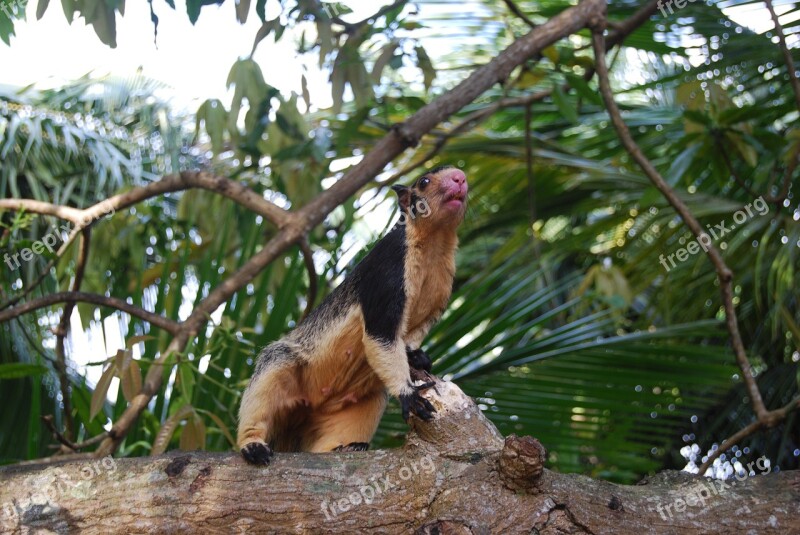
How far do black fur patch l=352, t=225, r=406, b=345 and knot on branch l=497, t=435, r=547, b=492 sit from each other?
85 cm

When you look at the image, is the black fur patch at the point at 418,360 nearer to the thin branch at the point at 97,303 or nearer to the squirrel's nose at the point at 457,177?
the squirrel's nose at the point at 457,177

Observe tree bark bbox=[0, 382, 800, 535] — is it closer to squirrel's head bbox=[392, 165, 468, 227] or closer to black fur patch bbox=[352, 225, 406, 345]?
black fur patch bbox=[352, 225, 406, 345]

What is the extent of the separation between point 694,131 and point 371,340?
8.09 feet

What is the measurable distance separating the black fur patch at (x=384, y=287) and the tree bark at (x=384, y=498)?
663mm

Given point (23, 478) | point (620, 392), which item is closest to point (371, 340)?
point (23, 478)

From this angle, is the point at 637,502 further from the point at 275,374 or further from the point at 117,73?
the point at 117,73

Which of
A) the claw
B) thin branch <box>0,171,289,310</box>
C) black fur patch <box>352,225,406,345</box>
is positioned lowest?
the claw

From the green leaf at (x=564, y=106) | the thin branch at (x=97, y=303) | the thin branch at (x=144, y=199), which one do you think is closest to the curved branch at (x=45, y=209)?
the thin branch at (x=144, y=199)

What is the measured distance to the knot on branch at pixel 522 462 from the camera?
8.41ft

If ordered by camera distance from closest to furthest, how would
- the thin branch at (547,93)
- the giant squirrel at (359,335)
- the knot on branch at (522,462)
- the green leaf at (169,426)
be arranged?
the knot on branch at (522,462)
the green leaf at (169,426)
the giant squirrel at (359,335)
the thin branch at (547,93)

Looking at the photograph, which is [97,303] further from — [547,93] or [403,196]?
[547,93]

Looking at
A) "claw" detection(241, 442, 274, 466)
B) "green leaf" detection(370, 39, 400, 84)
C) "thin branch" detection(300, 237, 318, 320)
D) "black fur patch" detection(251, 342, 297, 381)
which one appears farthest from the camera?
"green leaf" detection(370, 39, 400, 84)

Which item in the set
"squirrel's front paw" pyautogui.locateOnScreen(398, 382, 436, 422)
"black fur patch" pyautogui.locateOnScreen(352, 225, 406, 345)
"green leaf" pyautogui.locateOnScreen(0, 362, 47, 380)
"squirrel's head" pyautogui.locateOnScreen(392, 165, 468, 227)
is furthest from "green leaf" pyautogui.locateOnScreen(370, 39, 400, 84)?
"green leaf" pyautogui.locateOnScreen(0, 362, 47, 380)

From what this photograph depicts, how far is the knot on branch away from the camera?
2562mm
